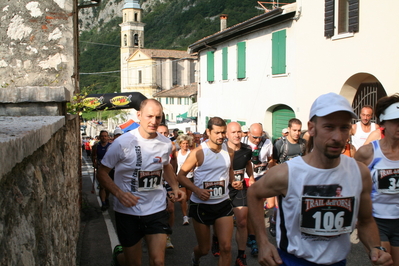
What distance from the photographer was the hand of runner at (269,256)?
9.18ft

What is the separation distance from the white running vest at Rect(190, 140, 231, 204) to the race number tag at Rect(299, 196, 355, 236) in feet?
9.17

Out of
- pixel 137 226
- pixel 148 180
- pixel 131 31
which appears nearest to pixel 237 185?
pixel 148 180

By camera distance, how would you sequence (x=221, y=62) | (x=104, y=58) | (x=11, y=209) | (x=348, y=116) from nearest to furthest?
(x=11, y=209), (x=348, y=116), (x=221, y=62), (x=104, y=58)

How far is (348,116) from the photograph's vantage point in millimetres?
2742

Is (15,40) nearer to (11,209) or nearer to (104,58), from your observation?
(11,209)

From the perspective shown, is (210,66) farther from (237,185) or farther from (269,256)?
(269,256)

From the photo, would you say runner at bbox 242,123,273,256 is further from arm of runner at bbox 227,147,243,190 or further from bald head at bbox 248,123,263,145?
arm of runner at bbox 227,147,243,190

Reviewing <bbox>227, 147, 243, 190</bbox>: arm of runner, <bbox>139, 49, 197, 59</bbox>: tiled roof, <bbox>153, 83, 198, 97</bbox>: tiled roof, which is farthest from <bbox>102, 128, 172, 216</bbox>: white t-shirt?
<bbox>139, 49, 197, 59</bbox>: tiled roof

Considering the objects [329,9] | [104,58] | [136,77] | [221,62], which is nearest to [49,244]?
[329,9]

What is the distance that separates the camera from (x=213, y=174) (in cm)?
566

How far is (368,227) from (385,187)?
1154 mm

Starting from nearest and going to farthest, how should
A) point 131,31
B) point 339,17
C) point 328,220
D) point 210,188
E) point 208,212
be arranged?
point 328,220, point 208,212, point 210,188, point 339,17, point 131,31

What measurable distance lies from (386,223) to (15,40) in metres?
5.87

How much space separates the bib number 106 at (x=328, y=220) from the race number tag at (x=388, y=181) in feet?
4.74
